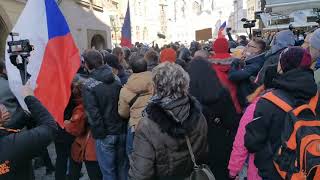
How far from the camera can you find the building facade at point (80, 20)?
43.2ft

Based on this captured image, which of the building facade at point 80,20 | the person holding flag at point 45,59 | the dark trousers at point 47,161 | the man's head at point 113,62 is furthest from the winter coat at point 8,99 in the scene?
the building facade at point 80,20

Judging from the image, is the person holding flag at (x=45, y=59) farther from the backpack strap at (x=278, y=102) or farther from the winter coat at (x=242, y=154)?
the backpack strap at (x=278, y=102)

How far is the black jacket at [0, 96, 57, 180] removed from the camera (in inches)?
112

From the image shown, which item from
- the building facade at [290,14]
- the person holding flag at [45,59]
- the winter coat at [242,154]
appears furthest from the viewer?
the building facade at [290,14]

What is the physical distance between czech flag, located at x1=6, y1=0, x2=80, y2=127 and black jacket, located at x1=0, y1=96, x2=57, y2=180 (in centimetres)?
59

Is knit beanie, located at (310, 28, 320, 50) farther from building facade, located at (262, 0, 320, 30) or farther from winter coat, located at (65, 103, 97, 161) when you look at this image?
building facade, located at (262, 0, 320, 30)

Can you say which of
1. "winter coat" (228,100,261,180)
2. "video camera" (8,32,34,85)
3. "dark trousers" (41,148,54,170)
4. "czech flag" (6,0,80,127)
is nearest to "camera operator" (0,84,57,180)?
"video camera" (8,32,34,85)

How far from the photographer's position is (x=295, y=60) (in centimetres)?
298

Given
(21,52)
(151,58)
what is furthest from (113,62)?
(21,52)

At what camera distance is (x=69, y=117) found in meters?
5.29

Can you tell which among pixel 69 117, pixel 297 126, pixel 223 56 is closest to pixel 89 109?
pixel 69 117

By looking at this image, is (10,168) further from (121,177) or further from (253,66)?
(253,66)

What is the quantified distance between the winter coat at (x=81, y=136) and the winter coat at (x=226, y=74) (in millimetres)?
1723

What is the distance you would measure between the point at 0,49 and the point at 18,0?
1.77 meters
